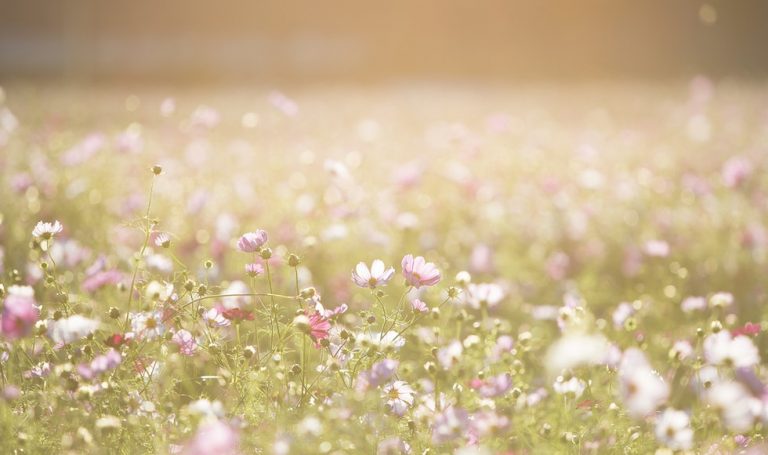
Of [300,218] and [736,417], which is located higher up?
[300,218]

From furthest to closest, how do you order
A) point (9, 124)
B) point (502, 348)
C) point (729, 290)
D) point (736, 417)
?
point (9, 124) → point (729, 290) → point (502, 348) → point (736, 417)

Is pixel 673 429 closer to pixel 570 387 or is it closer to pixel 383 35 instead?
pixel 570 387

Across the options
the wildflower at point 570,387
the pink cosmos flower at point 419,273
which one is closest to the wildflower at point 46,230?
the pink cosmos flower at point 419,273

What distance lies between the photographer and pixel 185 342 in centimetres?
132

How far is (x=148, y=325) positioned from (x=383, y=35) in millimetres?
19689

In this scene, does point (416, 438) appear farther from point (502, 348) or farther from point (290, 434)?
point (502, 348)

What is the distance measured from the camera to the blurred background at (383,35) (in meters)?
18.2

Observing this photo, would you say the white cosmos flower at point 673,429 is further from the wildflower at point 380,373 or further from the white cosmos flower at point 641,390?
the wildflower at point 380,373

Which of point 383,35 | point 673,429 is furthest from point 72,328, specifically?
point 383,35

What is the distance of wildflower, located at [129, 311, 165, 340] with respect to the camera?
1.26m

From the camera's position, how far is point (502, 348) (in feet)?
4.96

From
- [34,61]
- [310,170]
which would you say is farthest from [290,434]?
[34,61]

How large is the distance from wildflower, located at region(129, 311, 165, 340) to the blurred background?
1605 centimetres

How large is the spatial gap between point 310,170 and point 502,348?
2.78m
